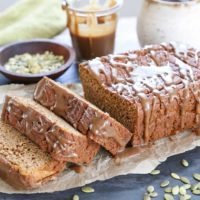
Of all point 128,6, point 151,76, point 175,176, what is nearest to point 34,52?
point 151,76

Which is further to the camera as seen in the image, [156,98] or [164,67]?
[164,67]

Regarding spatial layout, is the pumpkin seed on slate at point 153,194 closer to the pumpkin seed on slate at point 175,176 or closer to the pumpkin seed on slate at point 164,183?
the pumpkin seed on slate at point 164,183

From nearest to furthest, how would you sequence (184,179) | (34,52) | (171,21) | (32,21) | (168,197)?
(168,197)
(184,179)
(171,21)
(34,52)
(32,21)

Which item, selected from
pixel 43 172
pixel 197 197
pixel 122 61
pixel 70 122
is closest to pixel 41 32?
pixel 122 61

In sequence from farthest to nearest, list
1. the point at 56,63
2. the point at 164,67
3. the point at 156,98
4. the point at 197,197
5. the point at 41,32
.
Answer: the point at 41,32
the point at 56,63
the point at 164,67
the point at 156,98
the point at 197,197

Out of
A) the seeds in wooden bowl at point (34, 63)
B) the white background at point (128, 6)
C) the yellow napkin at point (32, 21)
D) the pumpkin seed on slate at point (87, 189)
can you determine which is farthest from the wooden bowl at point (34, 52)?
the white background at point (128, 6)

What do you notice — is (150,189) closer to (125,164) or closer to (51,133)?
(125,164)

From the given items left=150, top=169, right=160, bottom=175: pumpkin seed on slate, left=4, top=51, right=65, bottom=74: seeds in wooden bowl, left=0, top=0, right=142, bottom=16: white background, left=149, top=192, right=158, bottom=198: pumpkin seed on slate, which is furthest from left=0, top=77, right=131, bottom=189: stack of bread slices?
left=0, top=0, right=142, bottom=16: white background

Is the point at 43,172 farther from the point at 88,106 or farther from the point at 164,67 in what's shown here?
the point at 164,67
